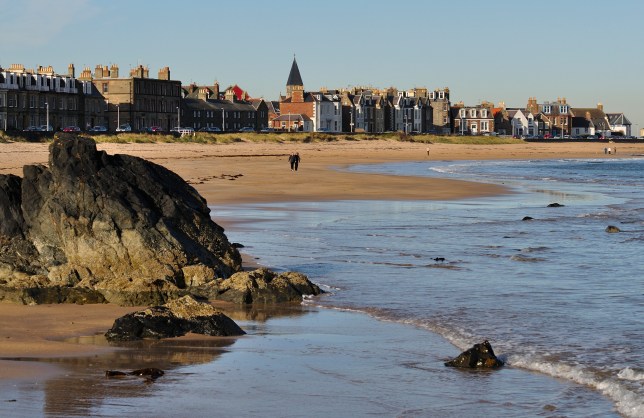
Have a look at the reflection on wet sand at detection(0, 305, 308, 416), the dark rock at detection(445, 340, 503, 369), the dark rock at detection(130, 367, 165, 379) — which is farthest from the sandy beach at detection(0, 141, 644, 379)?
the dark rock at detection(445, 340, 503, 369)

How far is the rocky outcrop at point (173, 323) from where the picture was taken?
1198 centimetres

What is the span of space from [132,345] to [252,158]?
64491 mm

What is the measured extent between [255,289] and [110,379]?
17.3ft

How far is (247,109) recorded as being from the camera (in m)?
144

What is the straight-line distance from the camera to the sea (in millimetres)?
9383

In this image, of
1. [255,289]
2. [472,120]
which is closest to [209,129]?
[472,120]

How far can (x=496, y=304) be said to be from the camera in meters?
15.1

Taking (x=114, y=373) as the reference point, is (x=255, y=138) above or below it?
above

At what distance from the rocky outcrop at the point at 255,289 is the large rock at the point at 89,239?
29 centimetres

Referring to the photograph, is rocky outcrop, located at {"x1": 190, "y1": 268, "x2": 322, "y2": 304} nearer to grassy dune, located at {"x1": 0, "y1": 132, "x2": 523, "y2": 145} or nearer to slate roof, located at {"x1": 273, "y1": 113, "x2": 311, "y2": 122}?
grassy dune, located at {"x1": 0, "y1": 132, "x2": 523, "y2": 145}

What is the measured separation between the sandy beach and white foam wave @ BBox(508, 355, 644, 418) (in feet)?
15.3

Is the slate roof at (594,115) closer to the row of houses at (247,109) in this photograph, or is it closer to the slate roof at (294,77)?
the row of houses at (247,109)

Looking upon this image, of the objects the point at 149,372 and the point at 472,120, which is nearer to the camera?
the point at 149,372

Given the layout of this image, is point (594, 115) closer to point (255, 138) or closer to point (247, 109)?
point (247, 109)
